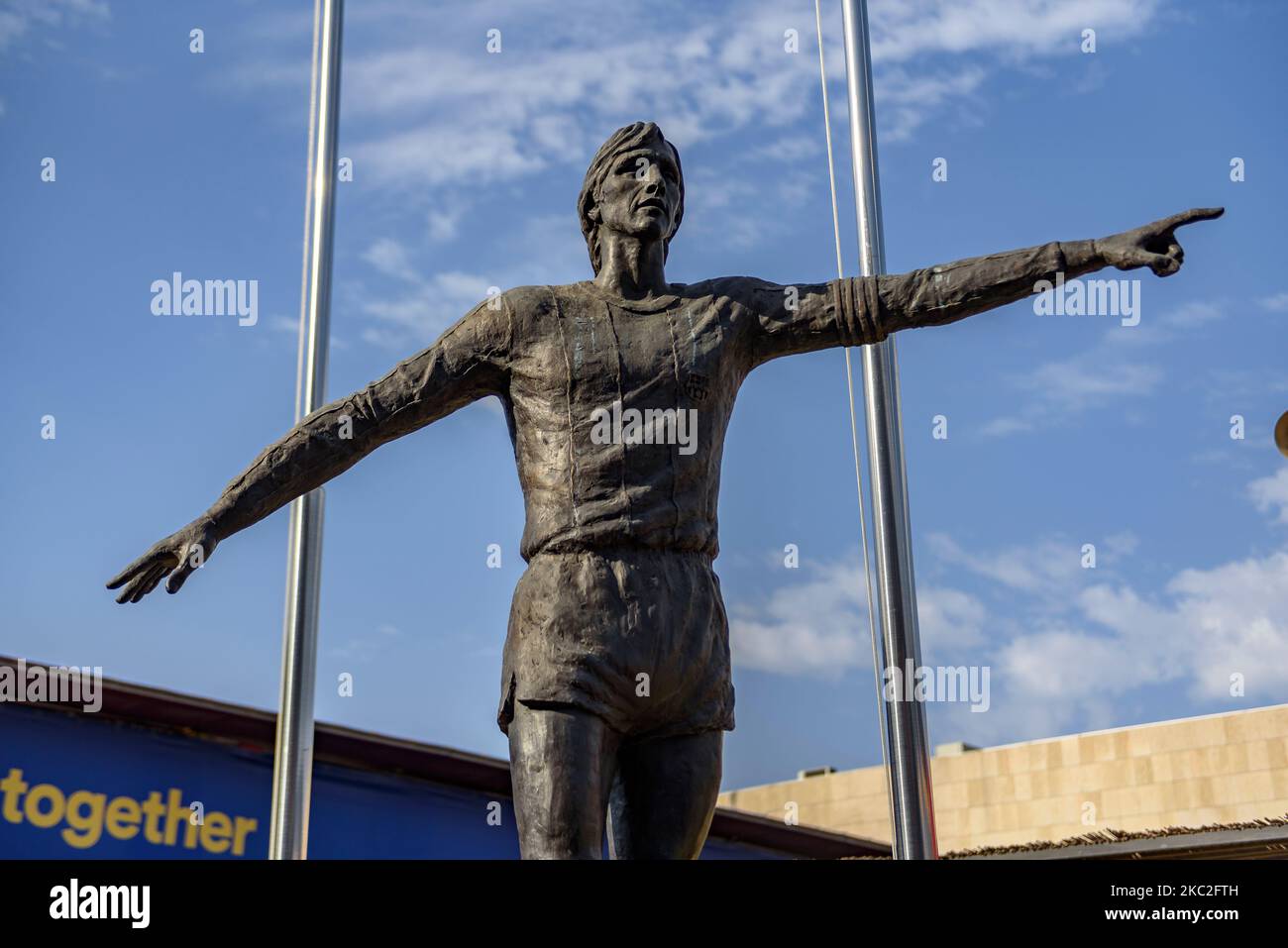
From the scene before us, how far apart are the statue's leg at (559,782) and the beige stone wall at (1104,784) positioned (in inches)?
451

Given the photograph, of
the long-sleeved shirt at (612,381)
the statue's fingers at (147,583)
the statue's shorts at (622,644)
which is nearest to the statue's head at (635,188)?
the long-sleeved shirt at (612,381)

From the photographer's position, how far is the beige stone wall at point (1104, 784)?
16281 millimetres

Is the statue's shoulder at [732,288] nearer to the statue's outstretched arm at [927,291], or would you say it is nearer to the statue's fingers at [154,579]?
the statue's outstretched arm at [927,291]

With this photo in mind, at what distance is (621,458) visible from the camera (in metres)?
4.71

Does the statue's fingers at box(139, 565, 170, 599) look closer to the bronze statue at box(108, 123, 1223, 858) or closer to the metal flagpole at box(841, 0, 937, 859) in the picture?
the bronze statue at box(108, 123, 1223, 858)

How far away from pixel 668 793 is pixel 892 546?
3.58 meters

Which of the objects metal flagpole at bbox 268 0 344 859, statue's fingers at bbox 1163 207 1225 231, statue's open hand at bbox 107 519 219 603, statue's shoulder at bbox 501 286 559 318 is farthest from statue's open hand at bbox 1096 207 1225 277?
metal flagpole at bbox 268 0 344 859

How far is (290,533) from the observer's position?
934 cm

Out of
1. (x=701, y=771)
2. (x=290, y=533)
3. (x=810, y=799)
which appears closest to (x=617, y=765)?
(x=701, y=771)

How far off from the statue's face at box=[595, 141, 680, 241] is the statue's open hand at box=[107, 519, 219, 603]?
152cm

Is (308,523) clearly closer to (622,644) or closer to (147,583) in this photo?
(147,583)

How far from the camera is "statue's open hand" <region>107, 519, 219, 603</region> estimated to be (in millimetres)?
4688

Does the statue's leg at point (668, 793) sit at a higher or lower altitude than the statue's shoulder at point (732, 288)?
lower
